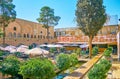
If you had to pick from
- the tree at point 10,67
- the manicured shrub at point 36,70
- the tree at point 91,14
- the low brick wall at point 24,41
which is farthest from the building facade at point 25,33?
the manicured shrub at point 36,70

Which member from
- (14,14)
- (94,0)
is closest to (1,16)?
(14,14)

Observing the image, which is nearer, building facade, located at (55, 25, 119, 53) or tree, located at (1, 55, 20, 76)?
tree, located at (1, 55, 20, 76)

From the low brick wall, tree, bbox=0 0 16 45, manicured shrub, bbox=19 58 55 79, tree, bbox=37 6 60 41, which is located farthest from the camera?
tree, bbox=37 6 60 41

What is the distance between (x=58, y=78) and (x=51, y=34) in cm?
3816

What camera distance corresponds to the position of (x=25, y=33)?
151ft

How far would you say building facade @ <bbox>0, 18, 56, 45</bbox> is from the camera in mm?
40219

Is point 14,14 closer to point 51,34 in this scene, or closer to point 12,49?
point 12,49

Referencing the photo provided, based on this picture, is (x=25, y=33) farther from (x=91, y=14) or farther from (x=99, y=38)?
(x=91, y=14)

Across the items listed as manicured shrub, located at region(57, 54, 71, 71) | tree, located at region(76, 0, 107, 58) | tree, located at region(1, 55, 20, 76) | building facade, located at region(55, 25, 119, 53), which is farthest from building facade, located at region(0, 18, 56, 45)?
tree, located at region(1, 55, 20, 76)

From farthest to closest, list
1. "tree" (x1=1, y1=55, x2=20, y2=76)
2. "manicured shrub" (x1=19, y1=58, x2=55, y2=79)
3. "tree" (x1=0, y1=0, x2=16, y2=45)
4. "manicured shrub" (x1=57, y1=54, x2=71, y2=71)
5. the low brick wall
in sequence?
the low brick wall < "tree" (x1=0, y1=0, x2=16, y2=45) < "manicured shrub" (x1=57, y1=54, x2=71, y2=71) < "tree" (x1=1, y1=55, x2=20, y2=76) < "manicured shrub" (x1=19, y1=58, x2=55, y2=79)

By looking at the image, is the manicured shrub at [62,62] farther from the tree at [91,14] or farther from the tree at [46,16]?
the tree at [46,16]

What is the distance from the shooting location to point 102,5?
30.4 m

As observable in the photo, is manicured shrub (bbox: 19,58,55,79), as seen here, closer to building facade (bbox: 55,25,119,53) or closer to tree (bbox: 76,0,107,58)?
tree (bbox: 76,0,107,58)

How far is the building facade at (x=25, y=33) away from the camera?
4022 cm
